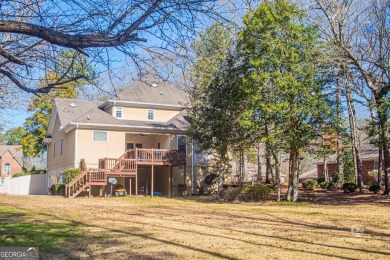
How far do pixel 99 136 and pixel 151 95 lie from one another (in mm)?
5262

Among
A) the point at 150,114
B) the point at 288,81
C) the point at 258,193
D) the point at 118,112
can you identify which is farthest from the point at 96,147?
the point at 288,81

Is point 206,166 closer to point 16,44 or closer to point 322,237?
point 322,237

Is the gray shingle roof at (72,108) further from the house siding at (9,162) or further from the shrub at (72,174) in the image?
the house siding at (9,162)

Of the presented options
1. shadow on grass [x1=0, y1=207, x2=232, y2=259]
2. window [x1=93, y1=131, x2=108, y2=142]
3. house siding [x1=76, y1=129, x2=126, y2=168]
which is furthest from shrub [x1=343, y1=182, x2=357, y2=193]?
shadow on grass [x1=0, y1=207, x2=232, y2=259]

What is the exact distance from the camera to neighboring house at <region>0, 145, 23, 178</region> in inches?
2201

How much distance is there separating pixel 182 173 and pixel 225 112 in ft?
28.6

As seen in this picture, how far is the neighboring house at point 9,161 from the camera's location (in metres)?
55.9

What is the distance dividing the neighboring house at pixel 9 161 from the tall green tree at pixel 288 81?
45168 mm

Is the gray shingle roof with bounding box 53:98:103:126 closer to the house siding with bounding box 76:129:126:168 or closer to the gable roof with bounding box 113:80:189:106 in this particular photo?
the gable roof with bounding box 113:80:189:106

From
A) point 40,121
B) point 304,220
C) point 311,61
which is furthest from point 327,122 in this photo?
point 40,121

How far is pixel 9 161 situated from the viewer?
185ft

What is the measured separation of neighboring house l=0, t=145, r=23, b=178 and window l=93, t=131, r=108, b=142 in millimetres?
33391

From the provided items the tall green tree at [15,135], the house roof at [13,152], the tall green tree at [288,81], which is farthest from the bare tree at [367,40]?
the house roof at [13,152]

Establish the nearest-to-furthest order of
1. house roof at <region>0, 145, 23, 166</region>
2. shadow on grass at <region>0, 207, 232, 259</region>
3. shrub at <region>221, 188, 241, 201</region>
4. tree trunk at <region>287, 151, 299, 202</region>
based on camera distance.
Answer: shadow on grass at <region>0, 207, 232, 259</region> → tree trunk at <region>287, 151, 299, 202</region> → shrub at <region>221, 188, 241, 201</region> → house roof at <region>0, 145, 23, 166</region>
